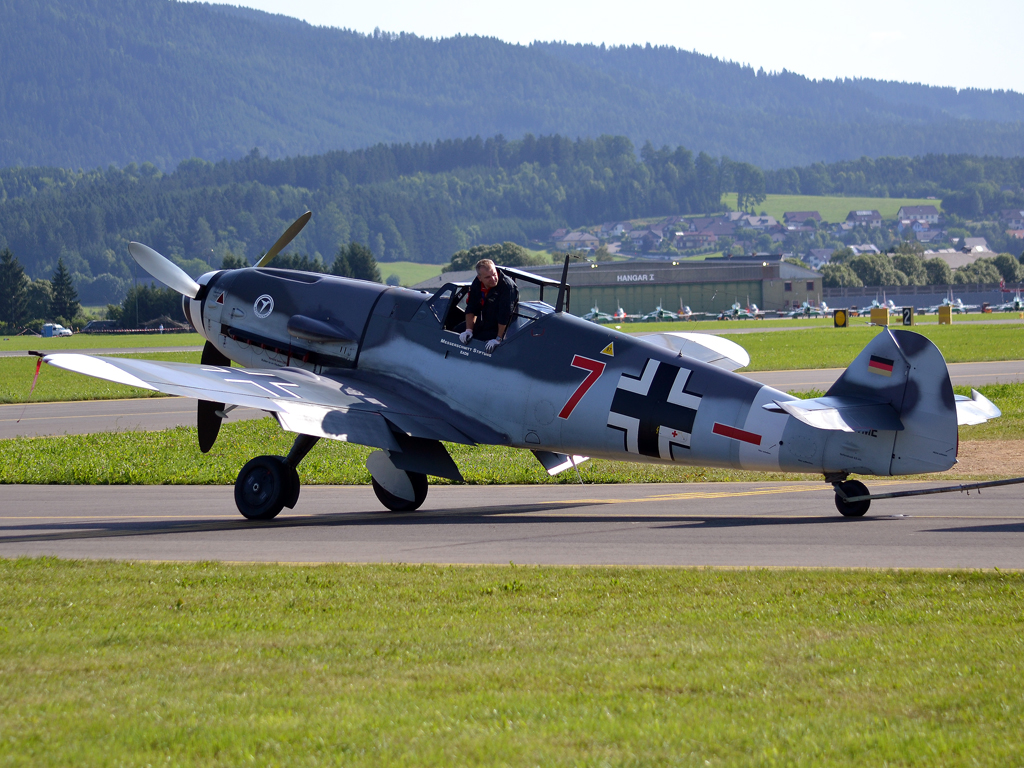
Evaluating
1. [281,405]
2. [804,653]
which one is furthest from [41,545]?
[804,653]

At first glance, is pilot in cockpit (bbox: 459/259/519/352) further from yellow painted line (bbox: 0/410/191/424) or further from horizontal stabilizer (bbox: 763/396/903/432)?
yellow painted line (bbox: 0/410/191/424)

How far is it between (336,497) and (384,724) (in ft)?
35.5

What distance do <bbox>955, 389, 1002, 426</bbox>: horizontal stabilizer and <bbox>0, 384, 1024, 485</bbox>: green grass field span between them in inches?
143

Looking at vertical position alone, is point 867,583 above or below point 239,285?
below

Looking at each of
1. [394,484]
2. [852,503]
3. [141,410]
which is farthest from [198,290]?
[141,410]

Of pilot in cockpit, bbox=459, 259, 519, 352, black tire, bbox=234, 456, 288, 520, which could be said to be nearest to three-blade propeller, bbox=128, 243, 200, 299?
black tire, bbox=234, 456, 288, 520

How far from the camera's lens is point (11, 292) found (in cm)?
15400

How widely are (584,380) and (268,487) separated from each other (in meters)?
4.22

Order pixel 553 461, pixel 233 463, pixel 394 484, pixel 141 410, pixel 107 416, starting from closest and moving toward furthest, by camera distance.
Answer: pixel 553 461
pixel 394 484
pixel 233 463
pixel 107 416
pixel 141 410

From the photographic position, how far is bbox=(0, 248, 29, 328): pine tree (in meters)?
153

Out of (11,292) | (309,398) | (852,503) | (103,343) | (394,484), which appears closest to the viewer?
(852,503)

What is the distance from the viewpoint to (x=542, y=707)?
602 cm

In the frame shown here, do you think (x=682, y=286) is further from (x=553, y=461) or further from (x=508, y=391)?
(x=508, y=391)

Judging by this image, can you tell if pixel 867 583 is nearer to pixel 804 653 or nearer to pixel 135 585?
pixel 804 653
